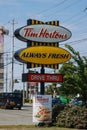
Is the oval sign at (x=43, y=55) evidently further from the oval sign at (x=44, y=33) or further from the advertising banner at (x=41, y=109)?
the advertising banner at (x=41, y=109)

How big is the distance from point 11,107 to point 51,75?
26.7m

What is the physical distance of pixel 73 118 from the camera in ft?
68.2

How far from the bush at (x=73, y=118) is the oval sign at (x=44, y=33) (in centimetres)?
367

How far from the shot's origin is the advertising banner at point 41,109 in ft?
71.4

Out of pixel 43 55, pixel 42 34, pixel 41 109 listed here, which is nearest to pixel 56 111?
pixel 41 109

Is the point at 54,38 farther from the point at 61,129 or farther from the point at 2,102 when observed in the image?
the point at 2,102

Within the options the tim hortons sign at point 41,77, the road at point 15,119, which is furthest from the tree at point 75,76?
the road at point 15,119

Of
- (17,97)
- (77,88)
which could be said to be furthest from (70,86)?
(17,97)

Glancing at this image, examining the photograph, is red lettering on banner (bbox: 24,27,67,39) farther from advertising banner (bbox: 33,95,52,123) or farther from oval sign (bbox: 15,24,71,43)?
advertising banner (bbox: 33,95,52,123)

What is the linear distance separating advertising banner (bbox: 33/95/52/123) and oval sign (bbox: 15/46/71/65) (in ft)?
6.08

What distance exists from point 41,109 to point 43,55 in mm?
2708

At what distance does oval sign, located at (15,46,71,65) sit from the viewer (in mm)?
21844

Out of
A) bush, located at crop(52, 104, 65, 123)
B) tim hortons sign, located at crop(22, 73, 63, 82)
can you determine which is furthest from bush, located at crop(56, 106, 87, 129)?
tim hortons sign, located at crop(22, 73, 63, 82)

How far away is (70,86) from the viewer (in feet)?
72.7
